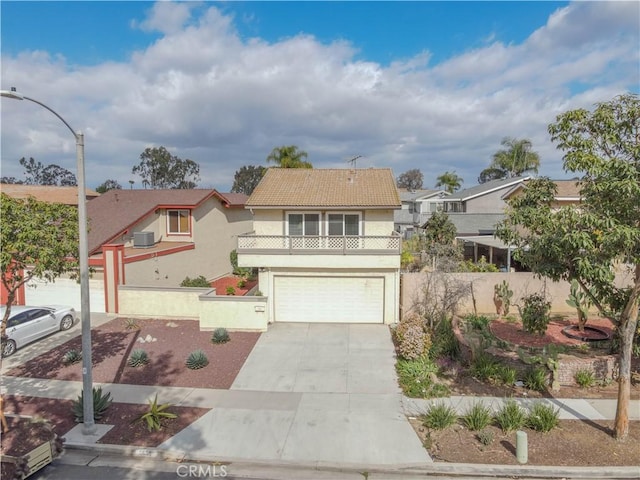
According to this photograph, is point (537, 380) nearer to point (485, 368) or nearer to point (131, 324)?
point (485, 368)

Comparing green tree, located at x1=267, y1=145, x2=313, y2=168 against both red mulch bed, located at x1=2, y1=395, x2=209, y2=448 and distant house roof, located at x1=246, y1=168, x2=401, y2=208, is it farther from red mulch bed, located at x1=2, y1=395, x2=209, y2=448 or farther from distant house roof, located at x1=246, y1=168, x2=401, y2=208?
red mulch bed, located at x1=2, y1=395, x2=209, y2=448

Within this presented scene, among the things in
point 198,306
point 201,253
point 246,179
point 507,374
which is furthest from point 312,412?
point 246,179

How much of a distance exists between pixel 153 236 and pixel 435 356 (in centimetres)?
1600

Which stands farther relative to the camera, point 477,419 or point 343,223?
point 343,223

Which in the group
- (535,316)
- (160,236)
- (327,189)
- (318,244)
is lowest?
(535,316)

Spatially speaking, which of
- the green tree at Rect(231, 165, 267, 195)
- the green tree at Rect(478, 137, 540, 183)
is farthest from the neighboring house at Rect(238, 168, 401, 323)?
the green tree at Rect(231, 165, 267, 195)

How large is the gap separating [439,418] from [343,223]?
34.9 ft

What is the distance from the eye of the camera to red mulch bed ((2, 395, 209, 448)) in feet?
28.3

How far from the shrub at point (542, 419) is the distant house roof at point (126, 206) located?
1832 cm

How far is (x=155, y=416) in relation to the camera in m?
9.28

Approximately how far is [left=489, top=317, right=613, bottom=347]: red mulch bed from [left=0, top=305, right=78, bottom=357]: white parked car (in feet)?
55.2

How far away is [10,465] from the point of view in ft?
25.0

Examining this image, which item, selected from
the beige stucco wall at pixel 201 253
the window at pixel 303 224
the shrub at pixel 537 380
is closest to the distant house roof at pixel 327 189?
the window at pixel 303 224

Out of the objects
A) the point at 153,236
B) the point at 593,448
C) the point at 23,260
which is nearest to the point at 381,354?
the point at 593,448
